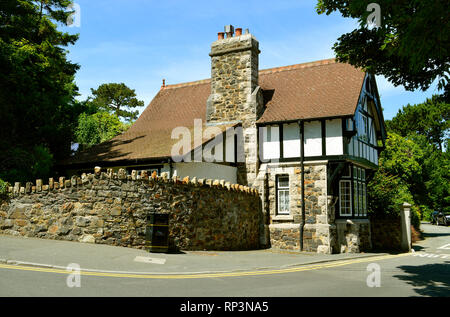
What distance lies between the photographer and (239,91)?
22.4m

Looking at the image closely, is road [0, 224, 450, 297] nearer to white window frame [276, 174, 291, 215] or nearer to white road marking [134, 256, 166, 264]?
white road marking [134, 256, 166, 264]

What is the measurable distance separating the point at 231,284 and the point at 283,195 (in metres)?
12.4

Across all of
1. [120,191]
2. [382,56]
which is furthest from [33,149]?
[382,56]

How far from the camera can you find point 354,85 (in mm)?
21344

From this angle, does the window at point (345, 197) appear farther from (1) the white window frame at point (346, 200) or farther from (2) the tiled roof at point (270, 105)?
(2) the tiled roof at point (270, 105)

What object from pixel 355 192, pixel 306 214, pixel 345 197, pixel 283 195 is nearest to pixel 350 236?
pixel 345 197

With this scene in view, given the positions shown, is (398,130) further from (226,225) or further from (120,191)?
(120,191)

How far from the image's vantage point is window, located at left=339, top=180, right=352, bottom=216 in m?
21.0

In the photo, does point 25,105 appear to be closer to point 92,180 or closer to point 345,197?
point 92,180

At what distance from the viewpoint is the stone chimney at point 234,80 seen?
871 inches

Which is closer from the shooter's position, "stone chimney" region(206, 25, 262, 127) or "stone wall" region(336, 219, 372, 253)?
"stone wall" region(336, 219, 372, 253)

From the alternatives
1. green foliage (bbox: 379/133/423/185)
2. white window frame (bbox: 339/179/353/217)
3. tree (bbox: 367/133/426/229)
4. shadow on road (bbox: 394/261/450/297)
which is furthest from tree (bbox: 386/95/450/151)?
shadow on road (bbox: 394/261/450/297)

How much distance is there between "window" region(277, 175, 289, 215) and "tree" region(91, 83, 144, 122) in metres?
36.5

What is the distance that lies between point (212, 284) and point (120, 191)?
651 centimetres
